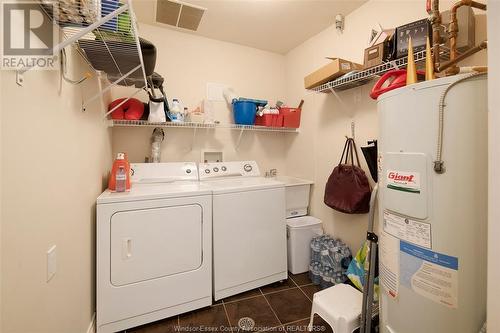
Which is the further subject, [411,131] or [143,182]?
[143,182]

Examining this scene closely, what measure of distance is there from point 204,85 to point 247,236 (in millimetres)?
1744

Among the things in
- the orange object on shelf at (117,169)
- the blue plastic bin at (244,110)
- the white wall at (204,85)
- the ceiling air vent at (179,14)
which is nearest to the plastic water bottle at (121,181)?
the orange object on shelf at (117,169)

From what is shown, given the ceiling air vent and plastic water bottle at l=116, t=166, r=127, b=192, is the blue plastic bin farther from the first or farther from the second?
plastic water bottle at l=116, t=166, r=127, b=192

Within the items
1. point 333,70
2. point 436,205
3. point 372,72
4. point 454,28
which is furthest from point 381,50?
point 436,205

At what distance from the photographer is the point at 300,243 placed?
2.24 metres

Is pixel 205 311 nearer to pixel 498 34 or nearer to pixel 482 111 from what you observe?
pixel 482 111

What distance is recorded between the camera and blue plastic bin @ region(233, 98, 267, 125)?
2443 millimetres

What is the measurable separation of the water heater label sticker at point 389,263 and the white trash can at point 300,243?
3.60 ft

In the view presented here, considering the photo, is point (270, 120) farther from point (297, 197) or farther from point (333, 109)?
point (297, 197)

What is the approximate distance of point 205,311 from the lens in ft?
5.66

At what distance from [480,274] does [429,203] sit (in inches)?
11.4

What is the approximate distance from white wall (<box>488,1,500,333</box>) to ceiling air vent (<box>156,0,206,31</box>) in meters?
2.03

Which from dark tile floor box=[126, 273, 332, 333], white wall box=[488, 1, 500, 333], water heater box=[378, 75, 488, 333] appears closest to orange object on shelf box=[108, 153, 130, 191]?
dark tile floor box=[126, 273, 332, 333]

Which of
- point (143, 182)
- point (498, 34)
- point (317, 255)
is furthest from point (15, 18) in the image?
point (317, 255)
